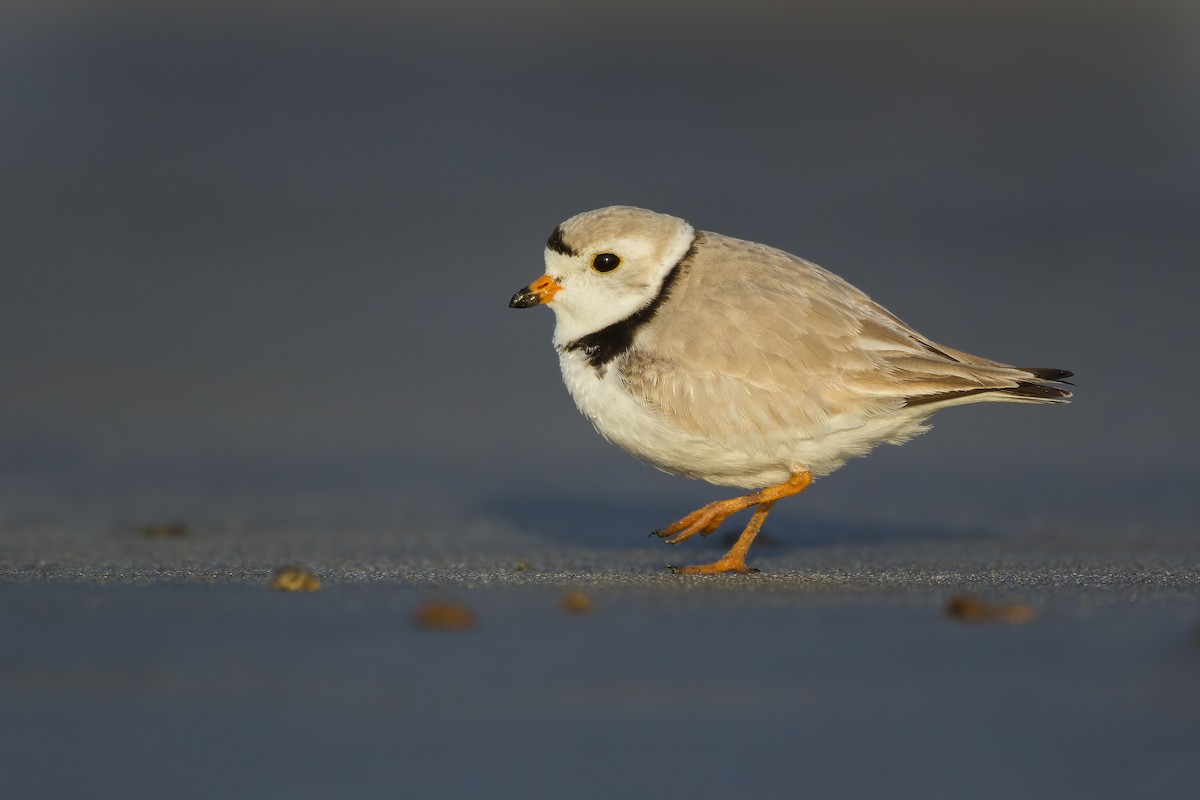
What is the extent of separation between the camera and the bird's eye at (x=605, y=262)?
5.29 metres

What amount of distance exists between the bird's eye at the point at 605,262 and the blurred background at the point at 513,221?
1591 mm

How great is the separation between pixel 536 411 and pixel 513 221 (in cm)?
315

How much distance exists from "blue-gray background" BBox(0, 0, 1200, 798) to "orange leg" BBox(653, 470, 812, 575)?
0.60ft

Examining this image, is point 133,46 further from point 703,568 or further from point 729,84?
→ point 703,568

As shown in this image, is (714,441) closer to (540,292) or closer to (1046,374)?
(540,292)

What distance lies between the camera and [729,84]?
14.3m

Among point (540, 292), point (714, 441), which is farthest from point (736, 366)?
point (540, 292)

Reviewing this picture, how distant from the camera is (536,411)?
8.68 metres

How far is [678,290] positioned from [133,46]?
10968 mm

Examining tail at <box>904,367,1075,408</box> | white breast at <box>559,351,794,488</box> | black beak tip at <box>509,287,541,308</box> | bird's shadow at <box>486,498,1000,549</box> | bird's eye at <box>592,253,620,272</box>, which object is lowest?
bird's shadow at <box>486,498,1000,549</box>

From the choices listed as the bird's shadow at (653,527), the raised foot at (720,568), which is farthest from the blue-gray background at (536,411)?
the raised foot at (720,568)

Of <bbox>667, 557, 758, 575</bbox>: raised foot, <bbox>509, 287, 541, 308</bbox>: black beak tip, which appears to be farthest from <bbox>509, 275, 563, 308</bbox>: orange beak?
<bbox>667, 557, 758, 575</bbox>: raised foot

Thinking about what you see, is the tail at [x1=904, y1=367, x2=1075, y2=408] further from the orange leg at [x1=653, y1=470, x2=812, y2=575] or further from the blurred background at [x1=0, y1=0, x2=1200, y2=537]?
the blurred background at [x1=0, y1=0, x2=1200, y2=537]

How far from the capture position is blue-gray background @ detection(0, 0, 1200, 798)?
10.3ft
